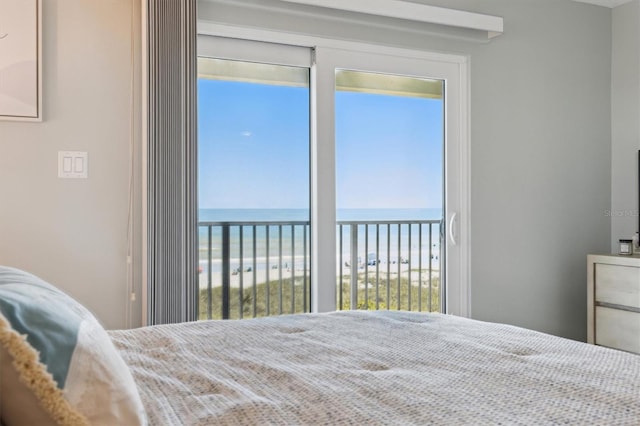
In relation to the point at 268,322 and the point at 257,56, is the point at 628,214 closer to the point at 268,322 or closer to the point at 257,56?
the point at 257,56

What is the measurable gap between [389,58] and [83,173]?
72.7 inches

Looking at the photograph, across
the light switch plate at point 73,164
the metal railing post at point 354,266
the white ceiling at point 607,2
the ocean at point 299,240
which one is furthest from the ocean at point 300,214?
the white ceiling at point 607,2

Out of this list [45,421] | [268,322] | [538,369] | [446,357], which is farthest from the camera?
[268,322]

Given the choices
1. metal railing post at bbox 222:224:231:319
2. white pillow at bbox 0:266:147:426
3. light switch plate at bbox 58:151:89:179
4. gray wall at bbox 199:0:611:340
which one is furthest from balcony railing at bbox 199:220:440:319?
white pillow at bbox 0:266:147:426

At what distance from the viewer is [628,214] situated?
159 inches

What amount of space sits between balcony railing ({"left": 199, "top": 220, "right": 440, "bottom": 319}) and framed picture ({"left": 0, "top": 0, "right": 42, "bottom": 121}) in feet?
4.35

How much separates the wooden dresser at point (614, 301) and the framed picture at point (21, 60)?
11.2 ft

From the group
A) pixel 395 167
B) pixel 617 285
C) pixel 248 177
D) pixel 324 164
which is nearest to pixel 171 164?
pixel 248 177

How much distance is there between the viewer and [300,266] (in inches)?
137

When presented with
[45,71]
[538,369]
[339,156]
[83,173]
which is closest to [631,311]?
[339,156]

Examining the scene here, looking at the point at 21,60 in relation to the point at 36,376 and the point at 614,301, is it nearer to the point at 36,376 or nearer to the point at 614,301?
the point at 36,376

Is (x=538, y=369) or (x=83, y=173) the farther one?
(x=83, y=173)

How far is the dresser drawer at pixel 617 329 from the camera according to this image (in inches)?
135

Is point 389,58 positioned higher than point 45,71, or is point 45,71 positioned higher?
point 389,58
